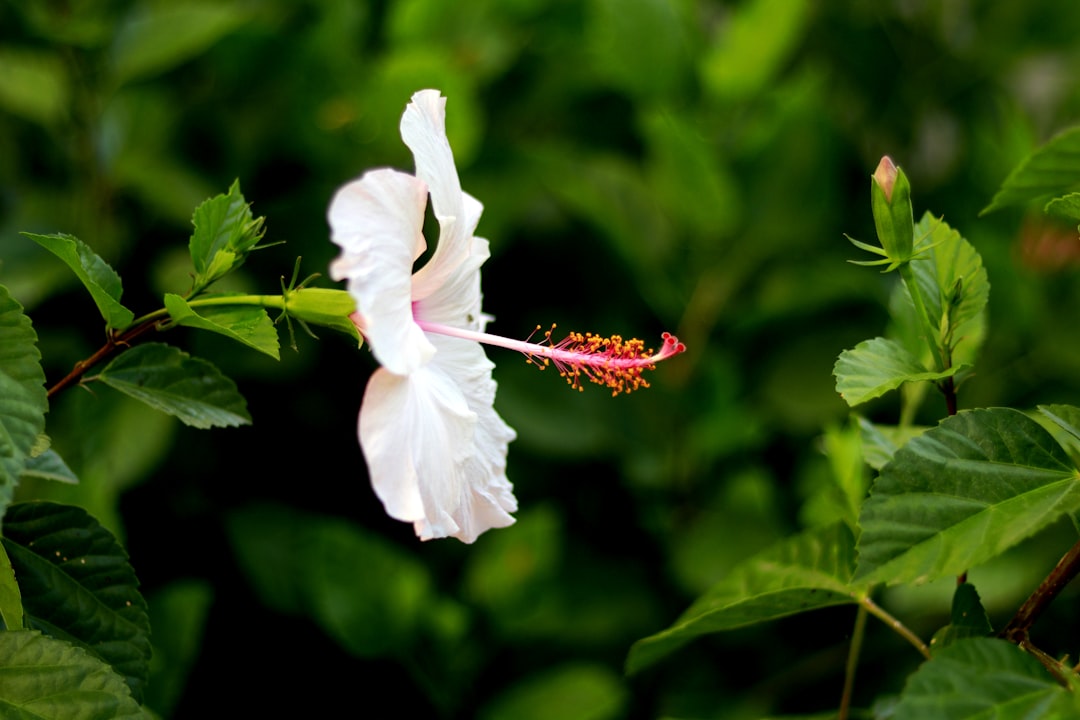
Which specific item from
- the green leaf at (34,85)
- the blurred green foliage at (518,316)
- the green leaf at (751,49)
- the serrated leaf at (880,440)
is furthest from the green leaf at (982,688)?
the green leaf at (34,85)

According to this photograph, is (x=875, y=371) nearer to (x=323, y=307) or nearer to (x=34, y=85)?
(x=323, y=307)

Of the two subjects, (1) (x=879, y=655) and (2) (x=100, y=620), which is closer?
(2) (x=100, y=620)

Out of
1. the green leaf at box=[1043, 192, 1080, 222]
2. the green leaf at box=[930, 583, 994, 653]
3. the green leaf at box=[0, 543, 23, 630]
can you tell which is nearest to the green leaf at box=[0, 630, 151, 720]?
the green leaf at box=[0, 543, 23, 630]

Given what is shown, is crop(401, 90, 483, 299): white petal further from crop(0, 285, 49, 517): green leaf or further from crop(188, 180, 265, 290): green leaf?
crop(0, 285, 49, 517): green leaf

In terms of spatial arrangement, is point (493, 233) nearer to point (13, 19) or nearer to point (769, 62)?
point (769, 62)

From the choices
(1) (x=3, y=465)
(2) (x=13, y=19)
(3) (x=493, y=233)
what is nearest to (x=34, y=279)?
(2) (x=13, y=19)

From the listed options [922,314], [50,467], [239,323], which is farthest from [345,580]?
[922,314]

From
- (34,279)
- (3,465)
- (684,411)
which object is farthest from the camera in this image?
(684,411)

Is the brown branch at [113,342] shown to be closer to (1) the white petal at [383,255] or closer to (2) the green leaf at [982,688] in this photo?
(1) the white petal at [383,255]
